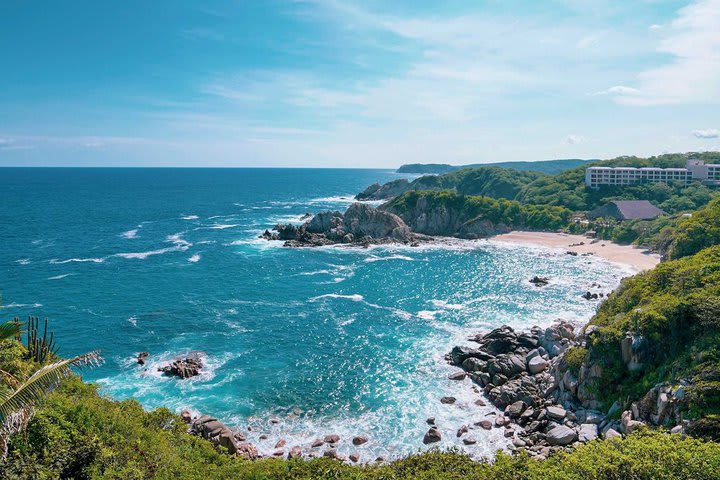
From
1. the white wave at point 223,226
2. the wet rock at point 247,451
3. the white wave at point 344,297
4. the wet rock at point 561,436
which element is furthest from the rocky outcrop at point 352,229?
the wet rock at point 561,436

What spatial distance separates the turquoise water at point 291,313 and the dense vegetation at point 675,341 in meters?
11.3

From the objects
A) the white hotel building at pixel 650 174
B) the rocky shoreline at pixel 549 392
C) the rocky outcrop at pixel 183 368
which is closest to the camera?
the rocky shoreline at pixel 549 392

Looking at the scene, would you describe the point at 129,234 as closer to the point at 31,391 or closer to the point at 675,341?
the point at 31,391

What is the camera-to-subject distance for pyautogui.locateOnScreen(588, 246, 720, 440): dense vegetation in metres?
29.6

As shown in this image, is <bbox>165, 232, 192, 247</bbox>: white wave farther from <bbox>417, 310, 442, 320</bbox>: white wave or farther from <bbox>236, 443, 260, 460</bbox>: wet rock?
<bbox>236, 443, 260, 460</bbox>: wet rock

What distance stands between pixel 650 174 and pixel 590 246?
57890 millimetres

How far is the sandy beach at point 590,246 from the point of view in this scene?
87.8 metres

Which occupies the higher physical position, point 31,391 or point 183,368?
point 31,391

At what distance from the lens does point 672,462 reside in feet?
65.7

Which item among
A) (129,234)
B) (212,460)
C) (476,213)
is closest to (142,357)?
(212,460)

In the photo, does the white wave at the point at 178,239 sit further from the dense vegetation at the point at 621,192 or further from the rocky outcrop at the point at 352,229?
the dense vegetation at the point at 621,192

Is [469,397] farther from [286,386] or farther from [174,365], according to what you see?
[174,365]

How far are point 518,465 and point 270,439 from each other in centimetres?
2071

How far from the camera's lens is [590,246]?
334ft
